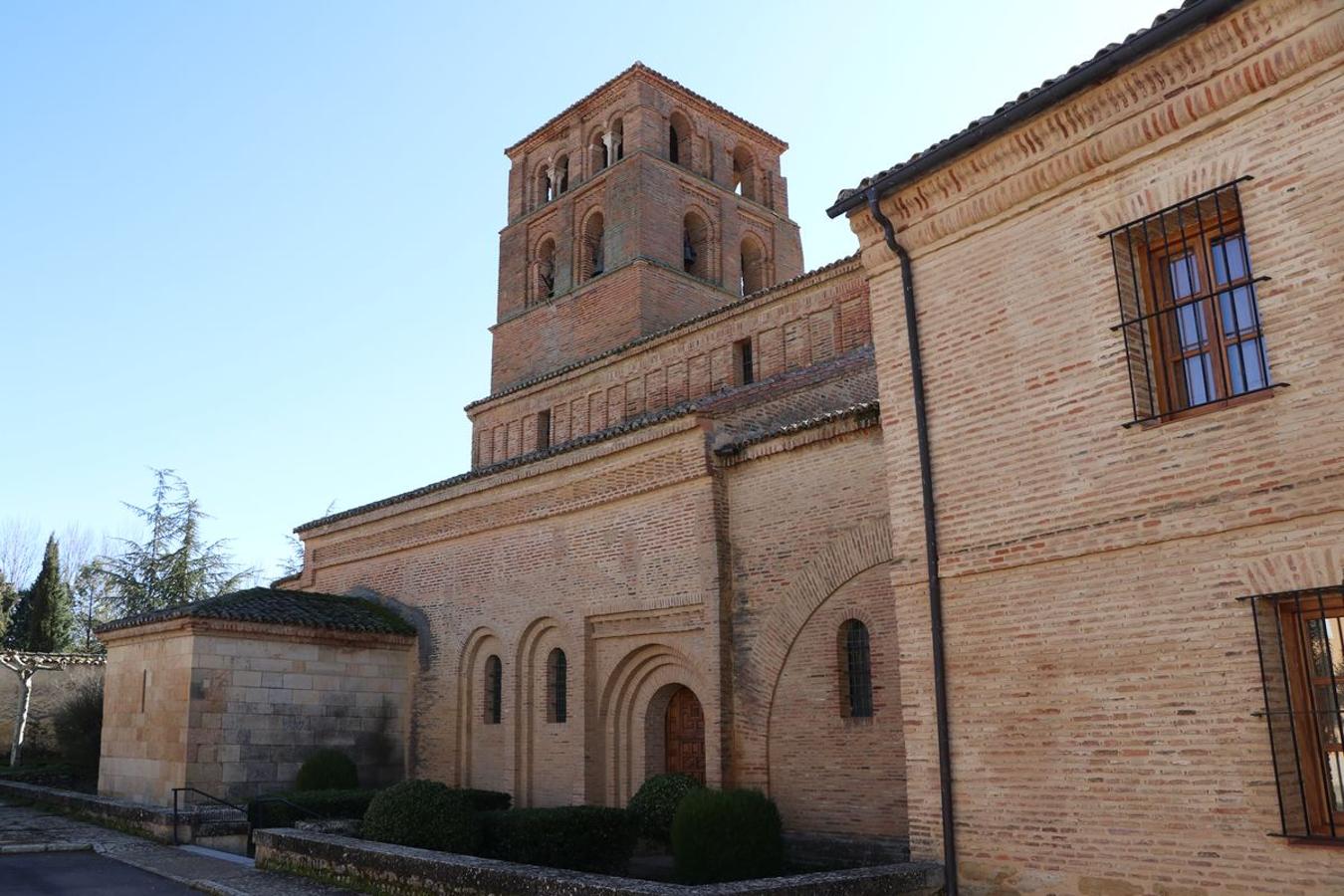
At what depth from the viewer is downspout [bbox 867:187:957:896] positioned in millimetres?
7996

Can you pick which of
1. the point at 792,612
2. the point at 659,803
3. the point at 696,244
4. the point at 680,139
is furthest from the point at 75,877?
the point at 680,139

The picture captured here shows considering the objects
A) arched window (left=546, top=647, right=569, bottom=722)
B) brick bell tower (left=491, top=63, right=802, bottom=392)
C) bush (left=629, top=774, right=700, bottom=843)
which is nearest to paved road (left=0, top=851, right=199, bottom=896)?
bush (left=629, top=774, right=700, bottom=843)

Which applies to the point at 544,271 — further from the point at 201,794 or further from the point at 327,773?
the point at 201,794

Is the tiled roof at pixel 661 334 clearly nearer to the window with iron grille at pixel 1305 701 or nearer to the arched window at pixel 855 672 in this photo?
the arched window at pixel 855 672

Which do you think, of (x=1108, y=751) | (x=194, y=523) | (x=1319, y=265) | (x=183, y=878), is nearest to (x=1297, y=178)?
(x=1319, y=265)

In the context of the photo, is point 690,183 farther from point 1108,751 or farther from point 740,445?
point 1108,751

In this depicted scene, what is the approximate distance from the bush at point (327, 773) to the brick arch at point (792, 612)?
7149 millimetres

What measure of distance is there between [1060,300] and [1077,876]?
385 cm

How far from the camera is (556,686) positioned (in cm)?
1589

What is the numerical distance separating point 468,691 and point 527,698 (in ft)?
5.76

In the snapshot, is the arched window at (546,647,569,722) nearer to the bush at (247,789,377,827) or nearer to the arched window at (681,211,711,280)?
the bush at (247,789,377,827)

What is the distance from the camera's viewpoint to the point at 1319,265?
6.48 metres

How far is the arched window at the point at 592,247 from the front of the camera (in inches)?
912

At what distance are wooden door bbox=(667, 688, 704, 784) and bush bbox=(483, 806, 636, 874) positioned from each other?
216 cm
